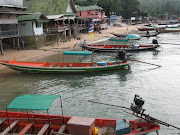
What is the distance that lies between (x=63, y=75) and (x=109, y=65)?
201 inches

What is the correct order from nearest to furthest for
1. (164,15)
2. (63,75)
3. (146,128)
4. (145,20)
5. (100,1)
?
(146,128)
(63,75)
(100,1)
(145,20)
(164,15)

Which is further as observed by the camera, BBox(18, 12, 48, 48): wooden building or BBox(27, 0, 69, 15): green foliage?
BBox(27, 0, 69, 15): green foliage

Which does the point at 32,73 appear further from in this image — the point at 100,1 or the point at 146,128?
the point at 100,1

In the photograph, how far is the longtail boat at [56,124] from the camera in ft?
22.2

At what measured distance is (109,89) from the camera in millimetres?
14375

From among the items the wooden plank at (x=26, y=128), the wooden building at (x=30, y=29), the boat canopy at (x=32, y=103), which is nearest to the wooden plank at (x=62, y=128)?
the boat canopy at (x=32, y=103)

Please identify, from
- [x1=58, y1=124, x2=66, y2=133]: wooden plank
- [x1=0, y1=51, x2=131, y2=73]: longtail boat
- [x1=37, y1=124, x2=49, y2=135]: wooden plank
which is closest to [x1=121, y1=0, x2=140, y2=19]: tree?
[x1=0, y1=51, x2=131, y2=73]: longtail boat

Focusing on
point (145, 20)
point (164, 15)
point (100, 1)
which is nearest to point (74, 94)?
point (100, 1)

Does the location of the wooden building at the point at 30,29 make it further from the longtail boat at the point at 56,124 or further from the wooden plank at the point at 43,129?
the wooden plank at the point at 43,129

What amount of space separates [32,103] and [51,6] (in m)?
37.1

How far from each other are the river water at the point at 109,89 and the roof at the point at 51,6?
23.9 m

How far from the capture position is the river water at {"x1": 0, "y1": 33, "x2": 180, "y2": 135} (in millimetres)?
11018

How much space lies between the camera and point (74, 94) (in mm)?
13633

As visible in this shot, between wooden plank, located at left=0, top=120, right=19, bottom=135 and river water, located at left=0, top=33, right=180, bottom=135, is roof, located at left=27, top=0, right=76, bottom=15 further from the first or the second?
wooden plank, located at left=0, top=120, right=19, bottom=135
